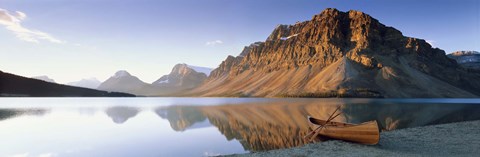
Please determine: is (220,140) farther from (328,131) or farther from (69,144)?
(69,144)

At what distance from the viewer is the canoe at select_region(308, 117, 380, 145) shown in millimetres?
27589

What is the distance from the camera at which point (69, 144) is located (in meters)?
35.3

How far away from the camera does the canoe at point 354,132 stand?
27589 millimetres

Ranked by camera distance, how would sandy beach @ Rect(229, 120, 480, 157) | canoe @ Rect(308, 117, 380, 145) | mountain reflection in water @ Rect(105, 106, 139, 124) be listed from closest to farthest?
sandy beach @ Rect(229, 120, 480, 157) < canoe @ Rect(308, 117, 380, 145) < mountain reflection in water @ Rect(105, 106, 139, 124)

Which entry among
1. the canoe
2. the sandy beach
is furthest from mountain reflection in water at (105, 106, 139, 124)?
the sandy beach

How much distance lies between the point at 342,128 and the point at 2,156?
2684cm

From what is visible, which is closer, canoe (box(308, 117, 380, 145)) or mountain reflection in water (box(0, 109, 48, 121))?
canoe (box(308, 117, 380, 145))

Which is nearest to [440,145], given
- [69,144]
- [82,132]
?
[69,144]

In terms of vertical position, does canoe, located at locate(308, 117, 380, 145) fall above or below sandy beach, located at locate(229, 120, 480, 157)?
above

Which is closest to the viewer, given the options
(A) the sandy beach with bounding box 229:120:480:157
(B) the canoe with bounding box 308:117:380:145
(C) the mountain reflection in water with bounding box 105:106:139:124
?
(A) the sandy beach with bounding box 229:120:480:157

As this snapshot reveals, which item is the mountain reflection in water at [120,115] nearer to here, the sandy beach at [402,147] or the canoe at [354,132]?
the canoe at [354,132]

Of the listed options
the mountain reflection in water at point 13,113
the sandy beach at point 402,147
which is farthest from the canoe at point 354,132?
the mountain reflection in water at point 13,113

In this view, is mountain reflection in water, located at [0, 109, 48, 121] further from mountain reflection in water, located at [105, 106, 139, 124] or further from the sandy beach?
the sandy beach

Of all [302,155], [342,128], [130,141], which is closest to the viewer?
[302,155]
